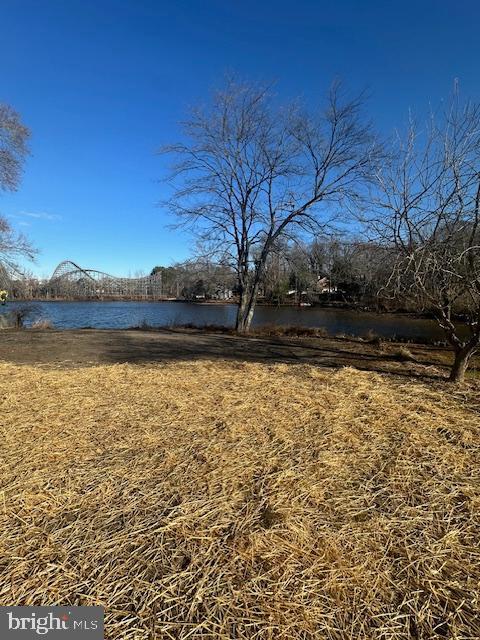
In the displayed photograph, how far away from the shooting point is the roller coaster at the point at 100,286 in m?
73.3

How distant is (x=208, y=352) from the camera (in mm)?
7082

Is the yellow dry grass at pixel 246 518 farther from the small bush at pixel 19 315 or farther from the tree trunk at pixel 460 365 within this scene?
the small bush at pixel 19 315

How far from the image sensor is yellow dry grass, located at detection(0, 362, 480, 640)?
1.28m

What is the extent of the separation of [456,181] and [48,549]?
19.2 feet

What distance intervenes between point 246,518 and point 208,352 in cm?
538

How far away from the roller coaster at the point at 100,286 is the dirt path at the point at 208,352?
71824 millimetres

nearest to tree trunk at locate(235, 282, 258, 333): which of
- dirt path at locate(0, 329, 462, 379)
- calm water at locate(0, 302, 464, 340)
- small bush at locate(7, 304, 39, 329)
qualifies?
dirt path at locate(0, 329, 462, 379)

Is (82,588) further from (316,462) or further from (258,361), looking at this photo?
(258,361)

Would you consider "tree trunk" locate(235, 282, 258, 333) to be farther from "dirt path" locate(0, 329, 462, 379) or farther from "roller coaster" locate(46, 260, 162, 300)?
"roller coaster" locate(46, 260, 162, 300)

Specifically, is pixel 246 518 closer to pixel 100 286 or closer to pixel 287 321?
pixel 287 321

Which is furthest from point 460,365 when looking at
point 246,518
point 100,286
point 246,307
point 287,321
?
point 100,286

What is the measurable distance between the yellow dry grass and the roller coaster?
255 feet

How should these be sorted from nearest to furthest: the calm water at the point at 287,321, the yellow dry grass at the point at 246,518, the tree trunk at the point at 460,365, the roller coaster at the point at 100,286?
the yellow dry grass at the point at 246,518 → the tree trunk at the point at 460,365 → the calm water at the point at 287,321 → the roller coaster at the point at 100,286

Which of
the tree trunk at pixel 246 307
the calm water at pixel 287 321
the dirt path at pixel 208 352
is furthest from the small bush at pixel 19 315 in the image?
the tree trunk at pixel 246 307
